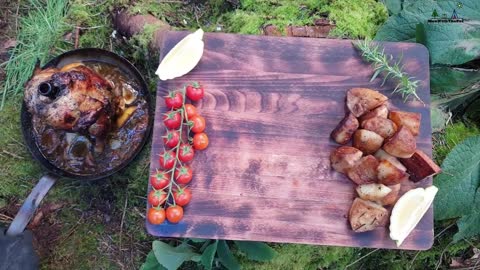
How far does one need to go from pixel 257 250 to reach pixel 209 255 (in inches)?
9.7

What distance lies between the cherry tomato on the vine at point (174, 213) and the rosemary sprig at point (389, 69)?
41.3 inches

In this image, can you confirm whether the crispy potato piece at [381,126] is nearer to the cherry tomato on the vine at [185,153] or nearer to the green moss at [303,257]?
the cherry tomato on the vine at [185,153]

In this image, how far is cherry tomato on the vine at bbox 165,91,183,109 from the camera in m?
2.27

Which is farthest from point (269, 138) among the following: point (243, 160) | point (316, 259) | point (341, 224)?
point (316, 259)

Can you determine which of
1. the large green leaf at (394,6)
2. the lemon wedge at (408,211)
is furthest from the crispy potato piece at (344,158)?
the large green leaf at (394,6)

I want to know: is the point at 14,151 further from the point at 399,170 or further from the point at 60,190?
the point at 399,170

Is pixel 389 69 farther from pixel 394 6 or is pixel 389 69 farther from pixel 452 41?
pixel 394 6

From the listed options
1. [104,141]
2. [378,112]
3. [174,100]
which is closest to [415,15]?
[378,112]

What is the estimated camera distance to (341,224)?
7.48 ft

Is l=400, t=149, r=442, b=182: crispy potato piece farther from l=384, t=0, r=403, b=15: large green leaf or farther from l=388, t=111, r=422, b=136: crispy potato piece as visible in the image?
l=384, t=0, r=403, b=15: large green leaf

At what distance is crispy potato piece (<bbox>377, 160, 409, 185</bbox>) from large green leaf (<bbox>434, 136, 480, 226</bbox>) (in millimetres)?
553

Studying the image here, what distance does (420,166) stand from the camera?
2240 millimetres

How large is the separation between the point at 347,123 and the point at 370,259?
114 cm

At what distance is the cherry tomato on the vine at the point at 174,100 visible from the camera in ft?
7.45
